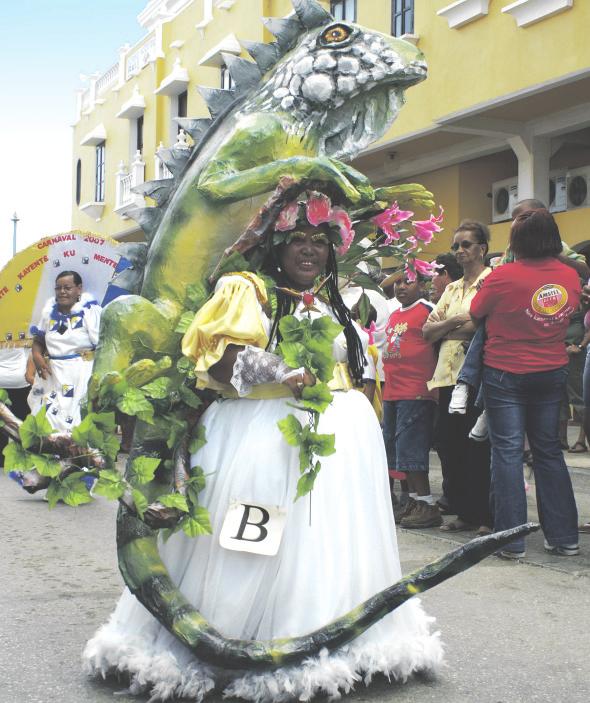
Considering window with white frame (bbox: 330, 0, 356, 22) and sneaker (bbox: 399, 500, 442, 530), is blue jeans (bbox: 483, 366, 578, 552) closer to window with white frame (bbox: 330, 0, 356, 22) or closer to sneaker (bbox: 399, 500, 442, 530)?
sneaker (bbox: 399, 500, 442, 530)

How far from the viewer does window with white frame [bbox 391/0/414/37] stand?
15.1 metres

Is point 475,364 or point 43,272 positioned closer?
point 475,364

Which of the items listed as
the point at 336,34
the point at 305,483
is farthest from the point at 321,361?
the point at 336,34

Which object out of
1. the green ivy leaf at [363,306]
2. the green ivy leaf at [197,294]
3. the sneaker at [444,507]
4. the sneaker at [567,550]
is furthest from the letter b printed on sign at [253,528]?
the sneaker at [444,507]

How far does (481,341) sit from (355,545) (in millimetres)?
2724

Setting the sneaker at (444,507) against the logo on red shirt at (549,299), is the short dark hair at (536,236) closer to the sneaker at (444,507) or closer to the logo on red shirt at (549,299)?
the logo on red shirt at (549,299)

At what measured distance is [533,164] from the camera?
13852mm

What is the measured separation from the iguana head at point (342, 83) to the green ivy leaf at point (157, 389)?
1496mm

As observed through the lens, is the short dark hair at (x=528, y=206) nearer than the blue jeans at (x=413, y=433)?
Yes

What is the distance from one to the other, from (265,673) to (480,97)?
1115 cm

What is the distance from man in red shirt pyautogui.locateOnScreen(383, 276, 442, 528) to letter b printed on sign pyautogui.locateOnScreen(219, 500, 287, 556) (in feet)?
11.8

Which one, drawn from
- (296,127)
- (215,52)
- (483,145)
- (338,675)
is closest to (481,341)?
(296,127)

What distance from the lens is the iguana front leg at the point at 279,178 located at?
3658 mm

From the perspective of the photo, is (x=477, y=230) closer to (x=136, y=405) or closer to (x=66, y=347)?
(x=136, y=405)
